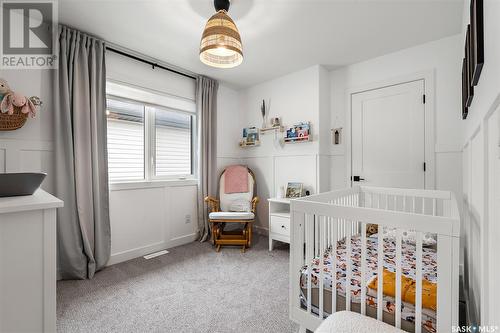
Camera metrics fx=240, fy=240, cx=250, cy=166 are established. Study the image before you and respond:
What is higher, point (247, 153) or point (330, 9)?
point (330, 9)

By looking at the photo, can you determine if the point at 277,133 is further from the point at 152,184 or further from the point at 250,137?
the point at 152,184

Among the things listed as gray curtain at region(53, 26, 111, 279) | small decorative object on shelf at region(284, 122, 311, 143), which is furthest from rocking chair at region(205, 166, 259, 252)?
gray curtain at region(53, 26, 111, 279)

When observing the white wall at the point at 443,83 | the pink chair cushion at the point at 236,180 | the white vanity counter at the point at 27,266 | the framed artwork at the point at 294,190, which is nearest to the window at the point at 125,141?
the pink chair cushion at the point at 236,180

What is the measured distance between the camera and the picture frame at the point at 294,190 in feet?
10.6

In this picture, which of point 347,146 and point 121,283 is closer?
point 121,283

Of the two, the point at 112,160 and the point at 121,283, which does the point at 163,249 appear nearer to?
the point at 121,283

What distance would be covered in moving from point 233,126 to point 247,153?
19.6 inches

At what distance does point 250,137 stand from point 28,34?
8.81 feet

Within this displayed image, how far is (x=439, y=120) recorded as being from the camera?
247 cm

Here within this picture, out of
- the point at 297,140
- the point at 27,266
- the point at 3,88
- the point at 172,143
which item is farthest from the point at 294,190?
the point at 3,88

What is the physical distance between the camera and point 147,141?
3.00 m

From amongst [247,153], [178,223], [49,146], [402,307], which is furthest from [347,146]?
[49,146]

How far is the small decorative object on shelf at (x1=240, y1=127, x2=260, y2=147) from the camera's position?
3750mm

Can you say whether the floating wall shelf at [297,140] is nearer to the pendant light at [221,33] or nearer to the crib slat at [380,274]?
the pendant light at [221,33]
